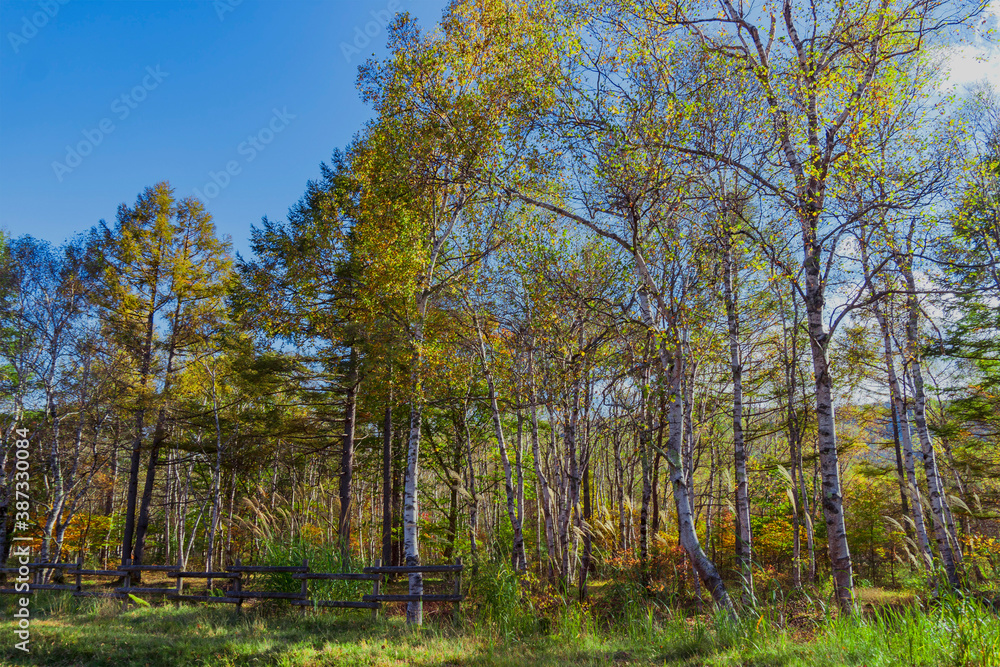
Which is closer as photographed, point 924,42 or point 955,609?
point 955,609

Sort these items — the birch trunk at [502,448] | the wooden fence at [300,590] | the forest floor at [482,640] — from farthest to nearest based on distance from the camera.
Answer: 1. the birch trunk at [502,448]
2. the wooden fence at [300,590]
3. the forest floor at [482,640]

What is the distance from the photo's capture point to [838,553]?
5.22 m

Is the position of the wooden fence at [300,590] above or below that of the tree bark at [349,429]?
below

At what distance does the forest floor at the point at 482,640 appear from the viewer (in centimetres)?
342

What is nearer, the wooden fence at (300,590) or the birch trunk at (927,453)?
the wooden fence at (300,590)

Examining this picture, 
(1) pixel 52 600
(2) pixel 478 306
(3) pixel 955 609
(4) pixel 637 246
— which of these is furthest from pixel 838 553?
(1) pixel 52 600

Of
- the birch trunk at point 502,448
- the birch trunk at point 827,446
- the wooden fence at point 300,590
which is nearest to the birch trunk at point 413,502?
the wooden fence at point 300,590

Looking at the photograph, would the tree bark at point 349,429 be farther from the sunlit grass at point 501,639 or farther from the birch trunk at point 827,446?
the birch trunk at point 827,446

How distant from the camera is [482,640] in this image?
19.4ft

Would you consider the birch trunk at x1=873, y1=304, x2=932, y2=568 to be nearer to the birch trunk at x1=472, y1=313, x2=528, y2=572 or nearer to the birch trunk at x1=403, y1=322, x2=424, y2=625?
the birch trunk at x1=472, y1=313, x2=528, y2=572

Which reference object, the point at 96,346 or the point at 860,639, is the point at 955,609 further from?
the point at 96,346

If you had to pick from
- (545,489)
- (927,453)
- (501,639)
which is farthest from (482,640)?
(927,453)

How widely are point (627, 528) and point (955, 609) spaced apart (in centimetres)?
1044

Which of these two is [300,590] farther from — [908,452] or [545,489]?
[908,452]
